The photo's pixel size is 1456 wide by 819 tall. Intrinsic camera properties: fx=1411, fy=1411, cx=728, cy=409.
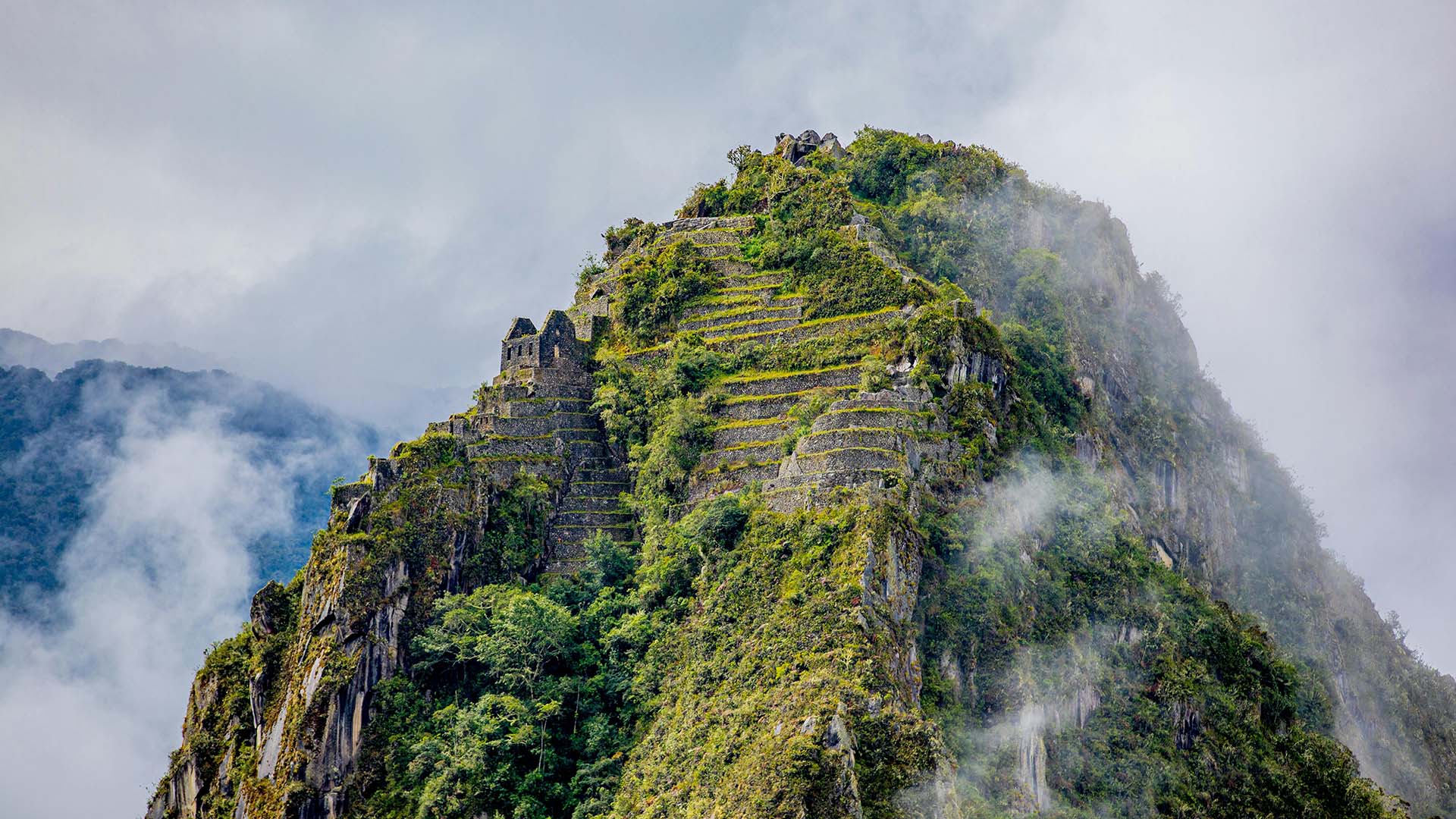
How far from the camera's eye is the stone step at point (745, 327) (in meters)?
61.5

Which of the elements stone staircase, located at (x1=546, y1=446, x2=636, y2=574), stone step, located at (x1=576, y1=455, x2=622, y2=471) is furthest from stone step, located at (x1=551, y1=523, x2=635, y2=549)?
stone step, located at (x1=576, y1=455, x2=622, y2=471)

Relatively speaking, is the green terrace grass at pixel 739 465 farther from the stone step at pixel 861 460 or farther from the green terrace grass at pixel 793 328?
the green terrace grass at pixel 793 328

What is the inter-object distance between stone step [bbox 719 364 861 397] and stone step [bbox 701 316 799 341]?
12.5 ft

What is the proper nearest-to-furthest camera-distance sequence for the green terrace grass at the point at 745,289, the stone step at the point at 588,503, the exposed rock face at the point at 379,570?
the exposed rock face at the point at 379,570
the stone step at the point at 588,503
the green terrace grass at the point at 745,289

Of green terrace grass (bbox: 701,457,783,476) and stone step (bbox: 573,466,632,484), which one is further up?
stone step (bbox: 573,466,632,484)

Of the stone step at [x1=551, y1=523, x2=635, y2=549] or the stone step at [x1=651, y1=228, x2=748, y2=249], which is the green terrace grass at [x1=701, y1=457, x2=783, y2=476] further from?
the stone step at [x1=651, y1=228, x2=748, y2=249]

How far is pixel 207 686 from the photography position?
184 feet

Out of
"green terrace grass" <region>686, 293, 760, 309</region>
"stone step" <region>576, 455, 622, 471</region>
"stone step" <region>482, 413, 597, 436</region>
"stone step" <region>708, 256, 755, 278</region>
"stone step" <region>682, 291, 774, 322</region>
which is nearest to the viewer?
"stone step" <region>482, 413, 597, 436</region>

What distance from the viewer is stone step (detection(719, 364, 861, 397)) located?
56156 mm

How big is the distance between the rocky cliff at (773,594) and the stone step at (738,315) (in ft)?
0.60

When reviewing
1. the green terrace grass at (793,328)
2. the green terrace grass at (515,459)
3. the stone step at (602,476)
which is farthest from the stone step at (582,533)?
the green terrace grass at (793,328)

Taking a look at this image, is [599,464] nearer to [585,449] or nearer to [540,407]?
[585,449]

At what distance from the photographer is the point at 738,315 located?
63.2 m

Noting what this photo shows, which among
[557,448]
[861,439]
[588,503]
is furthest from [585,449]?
[861,439]
